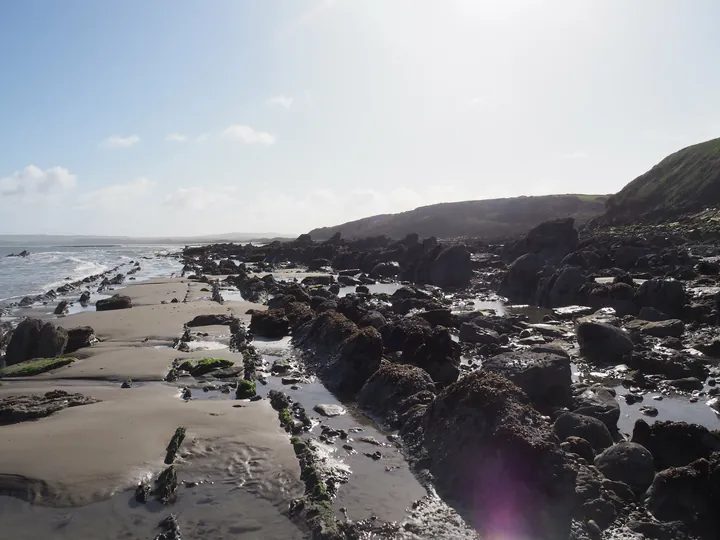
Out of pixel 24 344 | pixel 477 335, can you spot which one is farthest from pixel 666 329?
pixel 24 344

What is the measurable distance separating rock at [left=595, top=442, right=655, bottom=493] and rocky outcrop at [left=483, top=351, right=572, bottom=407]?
283cm

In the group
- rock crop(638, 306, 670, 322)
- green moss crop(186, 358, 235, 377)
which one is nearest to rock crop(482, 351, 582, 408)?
green moss crop(186, 358, 235, 377)

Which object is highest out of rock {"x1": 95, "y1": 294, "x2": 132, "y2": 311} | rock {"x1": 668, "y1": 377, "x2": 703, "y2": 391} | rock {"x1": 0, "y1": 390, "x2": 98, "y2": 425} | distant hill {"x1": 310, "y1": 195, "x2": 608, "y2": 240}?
distant hill {"x1": 310, "y1": 195, "x2": 608, "y2": 240}

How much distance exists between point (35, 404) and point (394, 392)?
7.54 metres

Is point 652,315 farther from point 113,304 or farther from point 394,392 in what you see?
point 113,304

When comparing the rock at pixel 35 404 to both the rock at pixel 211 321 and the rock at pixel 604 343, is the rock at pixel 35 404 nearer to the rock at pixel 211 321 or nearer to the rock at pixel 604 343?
the rock at pixel 211 321

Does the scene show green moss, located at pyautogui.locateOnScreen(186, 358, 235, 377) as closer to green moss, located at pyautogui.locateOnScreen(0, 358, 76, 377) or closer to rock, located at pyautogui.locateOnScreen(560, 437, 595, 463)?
green moss, located at pyautogui.locateOnScreen(0, 358, 76, 377)

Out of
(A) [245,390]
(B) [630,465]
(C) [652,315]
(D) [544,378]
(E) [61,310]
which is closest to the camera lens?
(B) [630,465]

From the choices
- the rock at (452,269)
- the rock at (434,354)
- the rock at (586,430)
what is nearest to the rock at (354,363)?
the rock at (434,354)

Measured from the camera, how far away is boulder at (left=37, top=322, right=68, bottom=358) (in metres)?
15.0

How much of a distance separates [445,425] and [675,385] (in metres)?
7.00

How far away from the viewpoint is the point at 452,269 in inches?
1417

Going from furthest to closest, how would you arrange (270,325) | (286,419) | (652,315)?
1. (270,325)
2. (652,315)
3. (286,419)

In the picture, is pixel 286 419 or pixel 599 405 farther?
pixel 286 419
